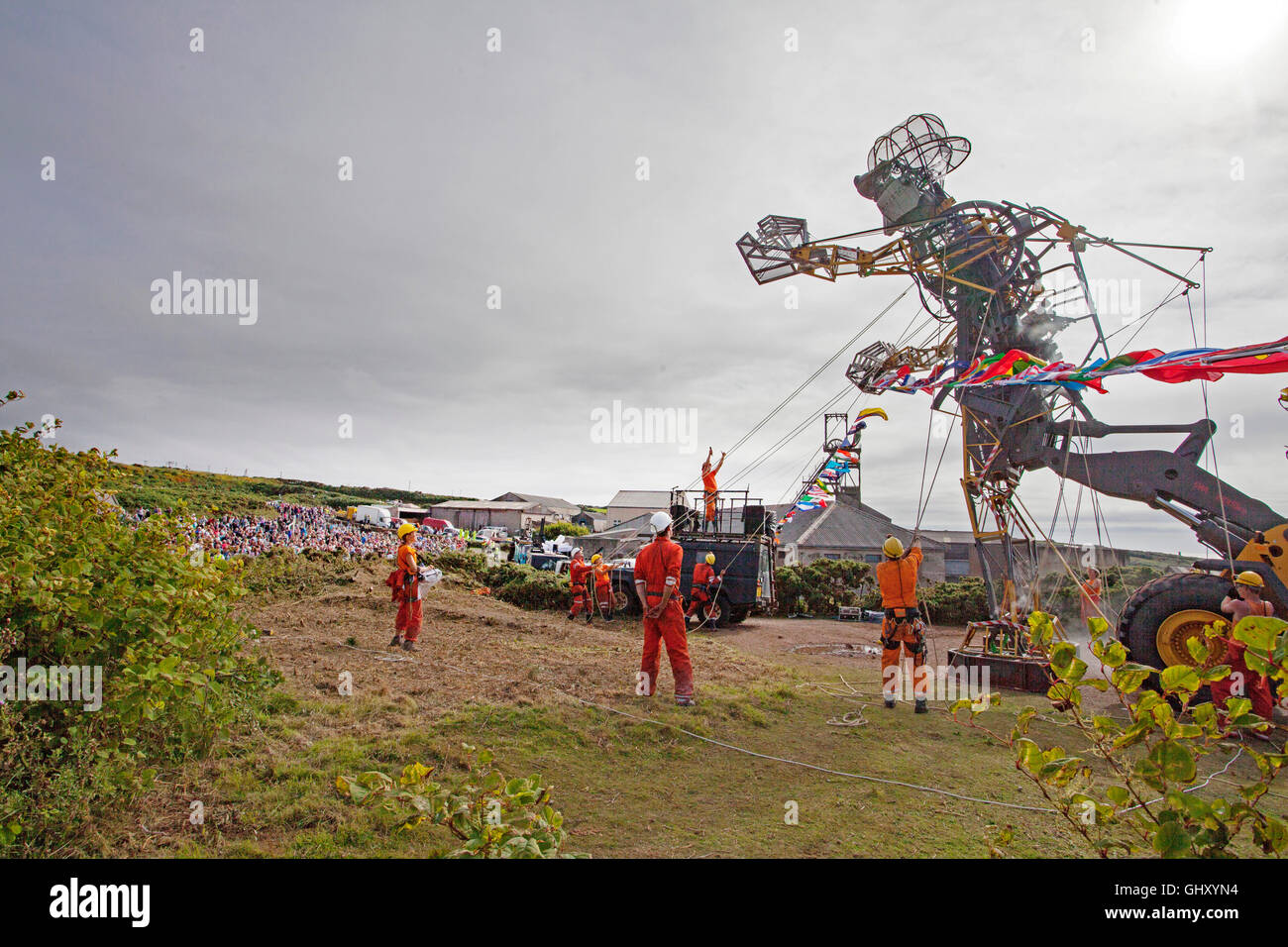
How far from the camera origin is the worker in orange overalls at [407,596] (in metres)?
9.97

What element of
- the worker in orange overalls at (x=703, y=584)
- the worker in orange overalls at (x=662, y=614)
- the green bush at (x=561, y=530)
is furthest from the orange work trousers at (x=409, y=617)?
the green bush at (x=561, y=530)

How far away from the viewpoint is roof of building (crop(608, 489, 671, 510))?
63.2 metres

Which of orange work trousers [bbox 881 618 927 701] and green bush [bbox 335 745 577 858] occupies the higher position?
green bush [bbox 335 745 577 858]

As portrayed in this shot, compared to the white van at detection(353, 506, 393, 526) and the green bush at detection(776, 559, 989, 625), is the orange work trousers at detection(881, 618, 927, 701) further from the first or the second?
the white van at detection(353, 506, 393, 526)

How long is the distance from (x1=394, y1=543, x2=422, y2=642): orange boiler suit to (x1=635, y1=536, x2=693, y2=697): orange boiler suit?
4.17 metres

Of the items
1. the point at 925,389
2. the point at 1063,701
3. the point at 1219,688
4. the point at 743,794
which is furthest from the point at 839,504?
the point at 1063,701

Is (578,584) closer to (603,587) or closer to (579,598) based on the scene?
(579,598)

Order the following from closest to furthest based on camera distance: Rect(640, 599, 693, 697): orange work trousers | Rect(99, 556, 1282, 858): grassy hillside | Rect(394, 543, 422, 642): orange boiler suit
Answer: Rect(99, 556, 1282, 858): grassy hillside → Rect(640, 599, 693, 697): orange work trousers → Rect(394, 543, 422, 642): orange boiler suit

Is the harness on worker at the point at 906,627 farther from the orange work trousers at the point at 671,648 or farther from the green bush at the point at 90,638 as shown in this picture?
the green bush at the point at 90,638

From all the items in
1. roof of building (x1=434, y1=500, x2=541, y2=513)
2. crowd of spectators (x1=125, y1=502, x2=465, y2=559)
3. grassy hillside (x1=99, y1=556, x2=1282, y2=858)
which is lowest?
grassy hillside (x1=99, y1=556, x2=1282, y2=858)

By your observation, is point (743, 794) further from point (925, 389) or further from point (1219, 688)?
point (925, 389)

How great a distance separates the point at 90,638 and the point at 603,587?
41.4 feet

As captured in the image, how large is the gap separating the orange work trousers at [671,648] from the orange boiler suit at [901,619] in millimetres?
2756

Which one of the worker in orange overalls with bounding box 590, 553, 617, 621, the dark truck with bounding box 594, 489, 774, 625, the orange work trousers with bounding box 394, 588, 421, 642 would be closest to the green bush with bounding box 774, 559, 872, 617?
the dark truck with bounding box 594, 489, 774, 625
